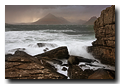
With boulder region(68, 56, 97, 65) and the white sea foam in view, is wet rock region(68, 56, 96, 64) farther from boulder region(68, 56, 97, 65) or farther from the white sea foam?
the white sea foam

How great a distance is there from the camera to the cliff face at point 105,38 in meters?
2.95

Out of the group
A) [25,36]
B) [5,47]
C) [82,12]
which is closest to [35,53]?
[25,36]

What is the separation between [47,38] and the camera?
3.56m

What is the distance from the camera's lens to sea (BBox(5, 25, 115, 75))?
289 centimetres

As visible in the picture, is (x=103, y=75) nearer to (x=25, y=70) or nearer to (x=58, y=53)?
(x=58, y=53)

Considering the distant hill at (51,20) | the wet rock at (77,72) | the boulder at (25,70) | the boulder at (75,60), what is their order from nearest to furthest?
1. the boulder at (25,70)
2. the wet rock at (77,72)
3. the distant hill at (51,20)
4. the boulder at (75,60)

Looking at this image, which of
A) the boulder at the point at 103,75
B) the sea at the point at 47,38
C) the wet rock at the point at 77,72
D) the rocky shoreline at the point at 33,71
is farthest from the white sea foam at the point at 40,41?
the boulder at the point at 103,75

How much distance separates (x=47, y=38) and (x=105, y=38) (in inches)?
97.8

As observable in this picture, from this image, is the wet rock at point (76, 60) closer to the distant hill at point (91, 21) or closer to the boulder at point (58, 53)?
the boulder at point (58, 53)

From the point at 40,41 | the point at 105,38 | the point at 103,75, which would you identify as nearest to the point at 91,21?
the point at 105,38

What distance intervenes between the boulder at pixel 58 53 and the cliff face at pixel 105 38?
1.20 m

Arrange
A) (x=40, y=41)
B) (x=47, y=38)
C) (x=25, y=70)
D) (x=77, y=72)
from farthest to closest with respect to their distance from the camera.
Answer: (x=47, y=38), (x=40, y=41), (x=77, y=72), (x=25, y=70)

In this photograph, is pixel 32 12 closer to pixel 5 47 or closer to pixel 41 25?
pixel 41 25

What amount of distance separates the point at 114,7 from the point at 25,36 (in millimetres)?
3352
